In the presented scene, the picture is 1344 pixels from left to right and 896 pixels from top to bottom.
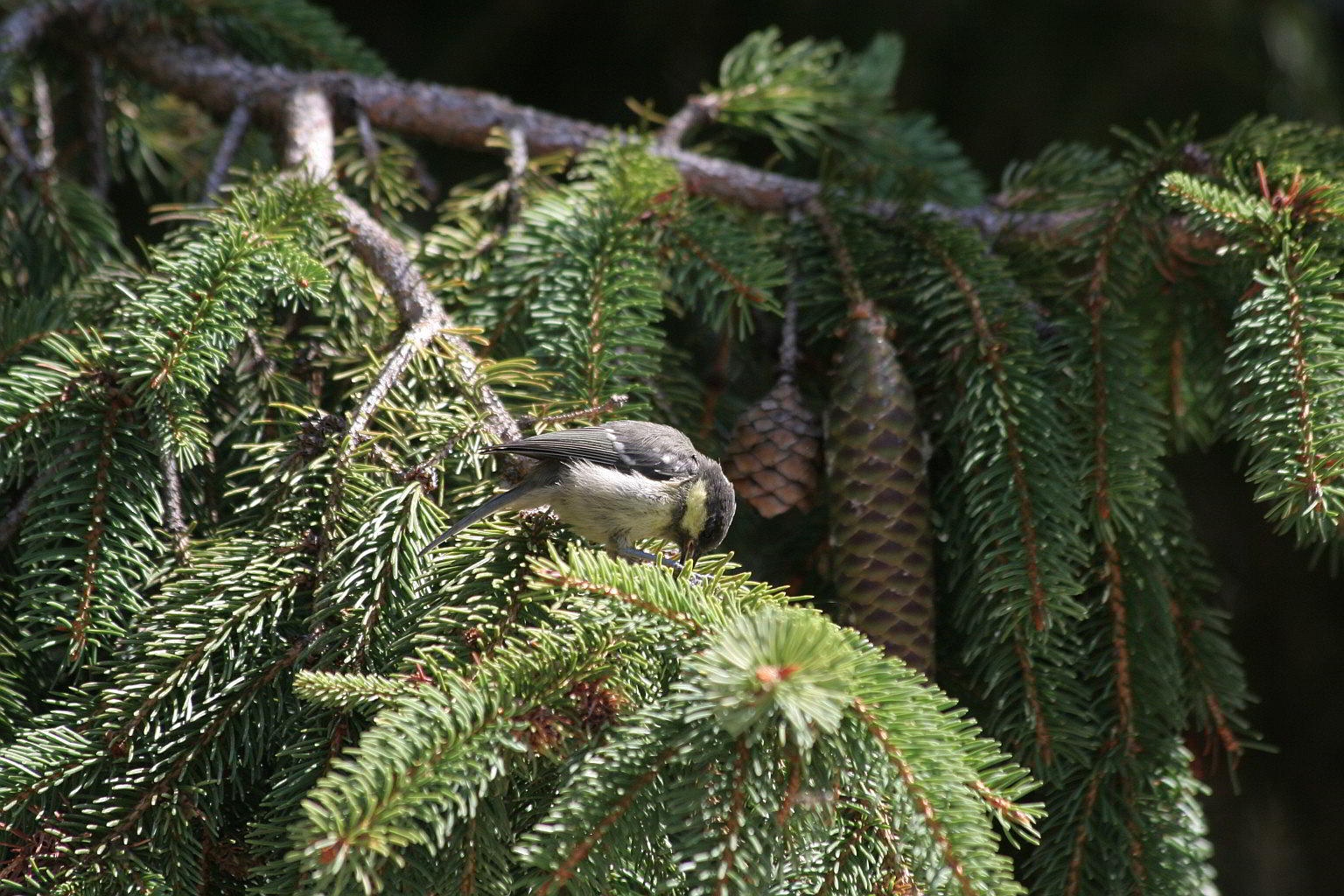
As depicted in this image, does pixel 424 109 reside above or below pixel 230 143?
above

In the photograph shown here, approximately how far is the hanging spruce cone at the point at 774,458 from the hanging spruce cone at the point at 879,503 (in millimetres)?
45

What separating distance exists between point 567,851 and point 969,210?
5.63ft

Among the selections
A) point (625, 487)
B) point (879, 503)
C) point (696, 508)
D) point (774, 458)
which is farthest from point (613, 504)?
point (879, 503)

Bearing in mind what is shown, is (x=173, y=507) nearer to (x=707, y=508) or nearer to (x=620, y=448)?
(x=620, y=448)

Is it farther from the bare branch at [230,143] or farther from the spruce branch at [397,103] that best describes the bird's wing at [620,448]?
the bare branch at [230,143]

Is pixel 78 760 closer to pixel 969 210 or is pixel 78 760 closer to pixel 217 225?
pixel 217 225

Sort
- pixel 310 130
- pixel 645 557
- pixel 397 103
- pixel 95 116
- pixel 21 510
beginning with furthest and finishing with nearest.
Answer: pixel 95 116 → pixel 397 103 → pixel 310 130 → pixel 645 557 → pixel 21 510

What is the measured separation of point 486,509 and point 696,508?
1.47 feet

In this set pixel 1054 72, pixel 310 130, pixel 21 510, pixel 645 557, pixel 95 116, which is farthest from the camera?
pixel 1054 72

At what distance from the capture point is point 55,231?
2.31 metres

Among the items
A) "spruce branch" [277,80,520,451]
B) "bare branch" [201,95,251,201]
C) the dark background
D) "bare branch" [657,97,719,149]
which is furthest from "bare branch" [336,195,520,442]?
the dark background

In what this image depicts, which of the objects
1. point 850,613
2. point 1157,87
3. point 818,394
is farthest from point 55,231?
point 1157,87

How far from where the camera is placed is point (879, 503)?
69.4 inches

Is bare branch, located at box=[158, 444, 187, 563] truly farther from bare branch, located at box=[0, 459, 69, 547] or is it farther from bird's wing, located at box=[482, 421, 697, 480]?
bird's wing, located at box=[482, 421, 697, 480]
